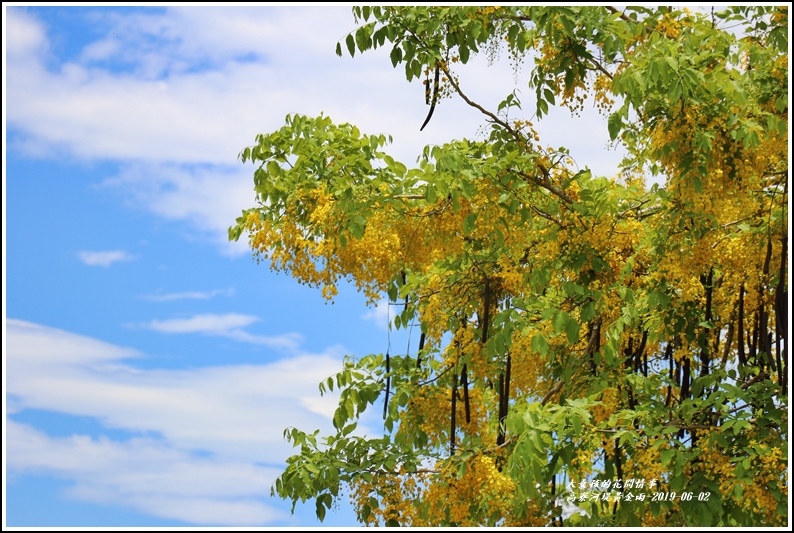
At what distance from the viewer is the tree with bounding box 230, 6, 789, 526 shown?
183 inches

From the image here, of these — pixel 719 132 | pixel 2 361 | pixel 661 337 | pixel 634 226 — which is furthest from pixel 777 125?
pixel 2 361

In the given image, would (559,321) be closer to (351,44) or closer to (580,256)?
(580,256)

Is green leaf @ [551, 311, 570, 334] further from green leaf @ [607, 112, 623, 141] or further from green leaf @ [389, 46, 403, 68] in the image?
green leaf @ [389, 46, 403, 68]

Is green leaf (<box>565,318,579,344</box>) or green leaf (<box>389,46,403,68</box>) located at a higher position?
green leaf (<box>389,46,403,68</box>)

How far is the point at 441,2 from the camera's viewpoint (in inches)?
205

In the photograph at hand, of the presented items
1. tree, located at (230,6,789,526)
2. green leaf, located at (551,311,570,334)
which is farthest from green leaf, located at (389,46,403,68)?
green leaf, located at (551,311,570,334)

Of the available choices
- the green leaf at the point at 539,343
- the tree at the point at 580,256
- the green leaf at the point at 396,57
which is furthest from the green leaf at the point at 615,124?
the green leaf at the point at 396,57

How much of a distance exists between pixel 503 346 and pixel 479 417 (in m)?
1.35

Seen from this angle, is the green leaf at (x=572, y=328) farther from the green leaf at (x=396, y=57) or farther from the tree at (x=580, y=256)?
the green leaf at (x=396, y=57)

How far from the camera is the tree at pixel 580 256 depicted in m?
4.65

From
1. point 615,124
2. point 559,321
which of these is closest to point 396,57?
point 615,124

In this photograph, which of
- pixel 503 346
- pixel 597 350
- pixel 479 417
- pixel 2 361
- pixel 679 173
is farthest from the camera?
pixel 479 417

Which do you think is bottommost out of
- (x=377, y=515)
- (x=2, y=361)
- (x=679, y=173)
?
(x=377, y=515)

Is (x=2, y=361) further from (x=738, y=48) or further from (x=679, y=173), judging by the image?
(x=738, y=48)
